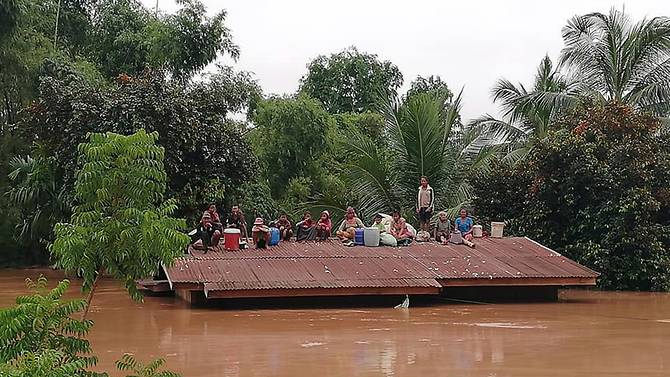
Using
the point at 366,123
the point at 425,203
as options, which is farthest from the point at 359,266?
the point at 366,123

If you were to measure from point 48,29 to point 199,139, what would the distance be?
32.6ft

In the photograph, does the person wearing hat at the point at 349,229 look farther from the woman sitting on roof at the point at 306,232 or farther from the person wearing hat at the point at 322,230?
the woman sitting on roof at the point at 306,232

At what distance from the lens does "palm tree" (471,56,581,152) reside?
21828 millimetres

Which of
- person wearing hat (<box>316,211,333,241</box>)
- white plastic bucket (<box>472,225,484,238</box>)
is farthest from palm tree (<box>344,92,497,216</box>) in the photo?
person wearing hat (<box>316,211,333,241</box>)

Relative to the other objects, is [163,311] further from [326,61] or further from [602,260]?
[326,61]

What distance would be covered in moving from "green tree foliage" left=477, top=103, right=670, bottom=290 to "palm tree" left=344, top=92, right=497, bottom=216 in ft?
6.98

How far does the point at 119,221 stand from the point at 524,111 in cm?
1821

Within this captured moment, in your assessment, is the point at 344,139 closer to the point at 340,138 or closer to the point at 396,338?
the point at 340,138

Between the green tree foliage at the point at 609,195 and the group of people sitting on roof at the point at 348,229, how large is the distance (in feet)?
8.02

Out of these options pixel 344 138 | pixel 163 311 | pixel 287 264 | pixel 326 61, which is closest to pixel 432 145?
pixel 344 138

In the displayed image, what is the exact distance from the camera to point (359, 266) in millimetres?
14727

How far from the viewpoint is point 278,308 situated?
46.8 ft

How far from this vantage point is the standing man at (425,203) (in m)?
17.2

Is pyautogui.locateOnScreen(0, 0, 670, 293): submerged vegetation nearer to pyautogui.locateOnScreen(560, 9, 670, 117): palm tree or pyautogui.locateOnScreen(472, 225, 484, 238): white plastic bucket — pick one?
pyautogui.locateOnScreen(560, 9, 670, 117): palm tree
